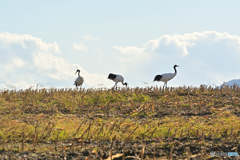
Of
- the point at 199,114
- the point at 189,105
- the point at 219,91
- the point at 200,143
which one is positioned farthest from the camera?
the point at 219,91

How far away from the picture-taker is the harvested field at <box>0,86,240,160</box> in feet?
21.2

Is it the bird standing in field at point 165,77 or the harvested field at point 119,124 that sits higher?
the bird standing in field at point 165,77

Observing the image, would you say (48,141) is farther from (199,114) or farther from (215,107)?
(215,107)

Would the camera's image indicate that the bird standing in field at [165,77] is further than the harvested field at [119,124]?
Yes

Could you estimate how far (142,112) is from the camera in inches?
493

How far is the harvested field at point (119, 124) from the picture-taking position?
21.2ft

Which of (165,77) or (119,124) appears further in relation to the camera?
(165,77)

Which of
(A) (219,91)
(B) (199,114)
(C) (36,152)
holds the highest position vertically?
(A) (219,91)

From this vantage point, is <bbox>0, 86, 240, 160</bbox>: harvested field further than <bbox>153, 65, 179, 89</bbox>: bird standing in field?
No

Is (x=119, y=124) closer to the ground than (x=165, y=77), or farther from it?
closer to the ground

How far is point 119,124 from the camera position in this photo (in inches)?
321

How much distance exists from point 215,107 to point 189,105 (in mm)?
1105

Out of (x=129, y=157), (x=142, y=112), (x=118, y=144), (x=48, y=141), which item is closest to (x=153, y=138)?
(x=118, y=144)

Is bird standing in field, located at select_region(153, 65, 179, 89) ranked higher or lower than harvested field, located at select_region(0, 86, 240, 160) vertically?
higher
